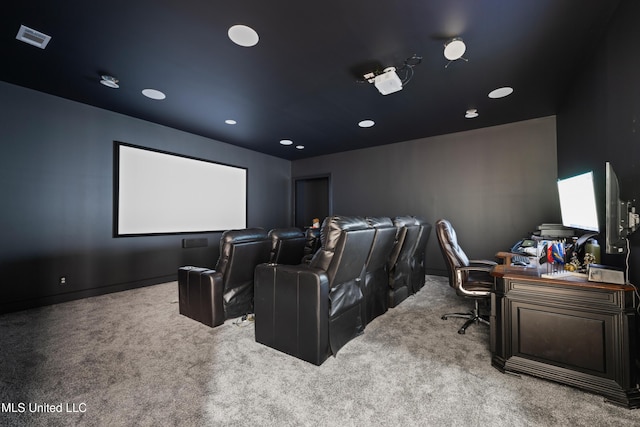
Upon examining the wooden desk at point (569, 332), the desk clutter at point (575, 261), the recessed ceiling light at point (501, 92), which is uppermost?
the recessed ceiling light at point (501, 92)

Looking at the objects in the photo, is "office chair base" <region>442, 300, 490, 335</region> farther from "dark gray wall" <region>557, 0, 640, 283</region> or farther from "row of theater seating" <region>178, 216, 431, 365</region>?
"dark gray wall" <region>557, 0, 640, 283</region>

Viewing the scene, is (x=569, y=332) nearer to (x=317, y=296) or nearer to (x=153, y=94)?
(x=317, y=296)

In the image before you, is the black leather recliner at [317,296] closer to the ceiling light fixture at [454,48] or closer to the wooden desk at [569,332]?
the wooden desk at [569,332]

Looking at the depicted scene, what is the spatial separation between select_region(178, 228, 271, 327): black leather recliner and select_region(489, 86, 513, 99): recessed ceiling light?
3427mm

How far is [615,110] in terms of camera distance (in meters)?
2.08

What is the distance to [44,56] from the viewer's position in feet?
8.50

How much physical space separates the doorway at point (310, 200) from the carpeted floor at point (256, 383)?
4.82m

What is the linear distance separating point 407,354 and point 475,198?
3.66 metres

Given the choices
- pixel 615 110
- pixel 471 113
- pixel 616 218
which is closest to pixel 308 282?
pixel 616 218

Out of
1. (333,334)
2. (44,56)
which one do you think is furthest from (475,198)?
(44,56)

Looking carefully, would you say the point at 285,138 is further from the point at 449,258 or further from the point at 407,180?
the point at 449,258

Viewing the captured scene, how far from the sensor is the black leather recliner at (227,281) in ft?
8.36

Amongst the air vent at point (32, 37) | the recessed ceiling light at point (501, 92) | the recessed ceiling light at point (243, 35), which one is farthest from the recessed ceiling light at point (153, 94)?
the recessed ceiling light at point (501, 92)

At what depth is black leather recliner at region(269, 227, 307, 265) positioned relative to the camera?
2746 mm
